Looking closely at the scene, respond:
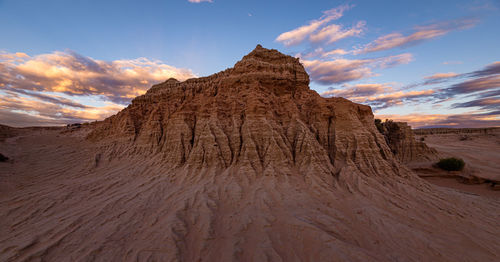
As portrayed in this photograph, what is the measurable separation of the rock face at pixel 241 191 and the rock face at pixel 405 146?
1018 cm

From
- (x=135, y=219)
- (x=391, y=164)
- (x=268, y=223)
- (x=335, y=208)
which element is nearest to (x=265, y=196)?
(x=268, y=223)

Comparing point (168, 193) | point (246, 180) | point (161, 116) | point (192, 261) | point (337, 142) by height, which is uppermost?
point (161, 116)

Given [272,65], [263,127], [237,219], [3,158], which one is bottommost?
[237,219]

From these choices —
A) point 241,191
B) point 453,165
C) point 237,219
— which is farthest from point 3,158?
point 453,165

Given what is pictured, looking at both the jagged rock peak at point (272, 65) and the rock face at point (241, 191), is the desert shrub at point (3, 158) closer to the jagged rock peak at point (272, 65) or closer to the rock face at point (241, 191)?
the rock face at point (241, 191)

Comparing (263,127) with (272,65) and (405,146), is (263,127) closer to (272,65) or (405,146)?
(272,65)

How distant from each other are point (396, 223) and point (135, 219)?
11969 millimetres

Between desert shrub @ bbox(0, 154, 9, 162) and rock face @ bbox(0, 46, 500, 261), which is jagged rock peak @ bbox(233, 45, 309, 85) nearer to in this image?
rock face @ bbox(0, 46, 500, 261)

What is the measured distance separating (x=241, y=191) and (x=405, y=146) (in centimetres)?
2370

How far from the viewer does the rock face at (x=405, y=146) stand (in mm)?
21938

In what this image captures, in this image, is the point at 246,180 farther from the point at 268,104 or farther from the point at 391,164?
the point at 391,164

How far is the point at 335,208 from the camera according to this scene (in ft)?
28.4

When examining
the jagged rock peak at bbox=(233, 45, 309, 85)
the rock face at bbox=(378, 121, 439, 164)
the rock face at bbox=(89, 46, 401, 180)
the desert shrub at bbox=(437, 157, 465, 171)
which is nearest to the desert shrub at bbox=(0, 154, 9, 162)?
the rock face at bbox=(89, 46, 401, 180)

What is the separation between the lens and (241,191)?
975cm
